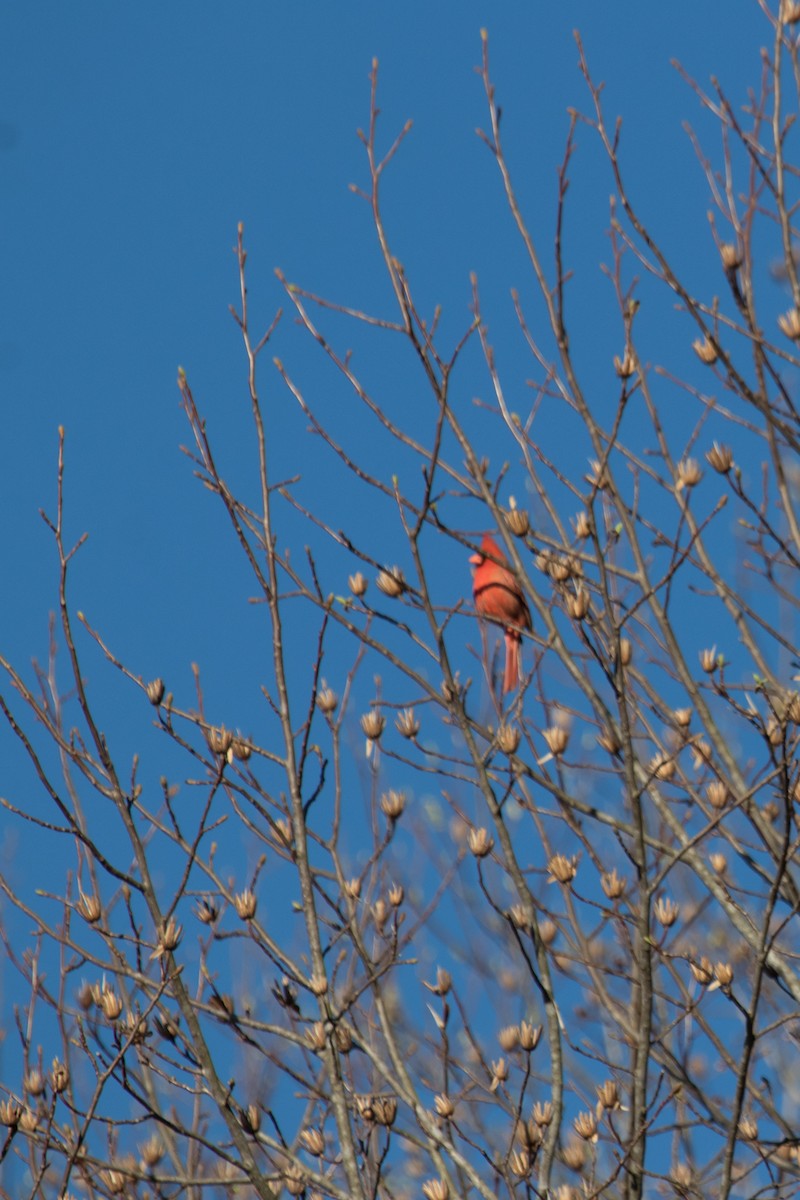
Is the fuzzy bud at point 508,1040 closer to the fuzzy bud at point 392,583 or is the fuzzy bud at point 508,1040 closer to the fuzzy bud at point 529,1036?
the fuzzy bud at point 529,1036

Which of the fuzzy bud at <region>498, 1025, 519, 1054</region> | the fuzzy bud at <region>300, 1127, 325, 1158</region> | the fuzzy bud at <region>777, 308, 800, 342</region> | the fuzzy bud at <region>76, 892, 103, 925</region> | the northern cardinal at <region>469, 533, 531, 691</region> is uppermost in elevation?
the northern cardinal at <region>469, 533, 531, 691</region>

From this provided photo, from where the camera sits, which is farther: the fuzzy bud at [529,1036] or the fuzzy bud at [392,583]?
the fuzzy bud at [392,583]

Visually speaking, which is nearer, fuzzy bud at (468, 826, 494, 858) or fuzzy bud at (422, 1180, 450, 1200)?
fuzzy bud at (422, 1180, 450, 1200)

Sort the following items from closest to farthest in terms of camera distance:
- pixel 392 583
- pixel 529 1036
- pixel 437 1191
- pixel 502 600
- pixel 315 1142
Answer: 1. pixel 437 1191
2. pixel 529 1036
3. pixel 315 1142
4. pixel 392 583
5. pixel 502 600

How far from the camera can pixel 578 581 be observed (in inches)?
151

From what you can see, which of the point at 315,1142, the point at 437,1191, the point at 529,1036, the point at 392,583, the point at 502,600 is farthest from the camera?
the point at 502,600

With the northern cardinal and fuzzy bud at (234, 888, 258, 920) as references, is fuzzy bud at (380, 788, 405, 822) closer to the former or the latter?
fuzzy bud at (234, 888, 258, 920)

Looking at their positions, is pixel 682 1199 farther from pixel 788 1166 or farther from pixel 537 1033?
pixel 537 1033

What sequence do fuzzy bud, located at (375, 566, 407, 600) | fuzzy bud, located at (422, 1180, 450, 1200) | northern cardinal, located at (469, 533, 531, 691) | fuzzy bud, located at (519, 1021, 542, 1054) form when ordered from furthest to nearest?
northern cardinal, located at (469, 533, 531, 691) < fuzzy bud, located at (375, 566, 407, 600) < fuzzy bud, located at (519, 1021, 542, 1054) < fuzzy bud, located at (422, 1180, 450, 1200)

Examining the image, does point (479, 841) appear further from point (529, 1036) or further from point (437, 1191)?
point (437, 1191)

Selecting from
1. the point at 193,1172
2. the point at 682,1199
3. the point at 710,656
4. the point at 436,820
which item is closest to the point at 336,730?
the point at 710,656

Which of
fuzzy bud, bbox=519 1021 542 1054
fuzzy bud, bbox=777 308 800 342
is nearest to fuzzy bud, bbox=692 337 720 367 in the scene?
fuzzy bud, bbox=777 308 800 342

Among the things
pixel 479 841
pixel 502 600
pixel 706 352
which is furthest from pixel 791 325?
pixel 502 600

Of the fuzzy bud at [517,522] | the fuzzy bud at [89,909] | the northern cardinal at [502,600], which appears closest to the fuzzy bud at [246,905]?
the fuzzy bud at [89,909]
